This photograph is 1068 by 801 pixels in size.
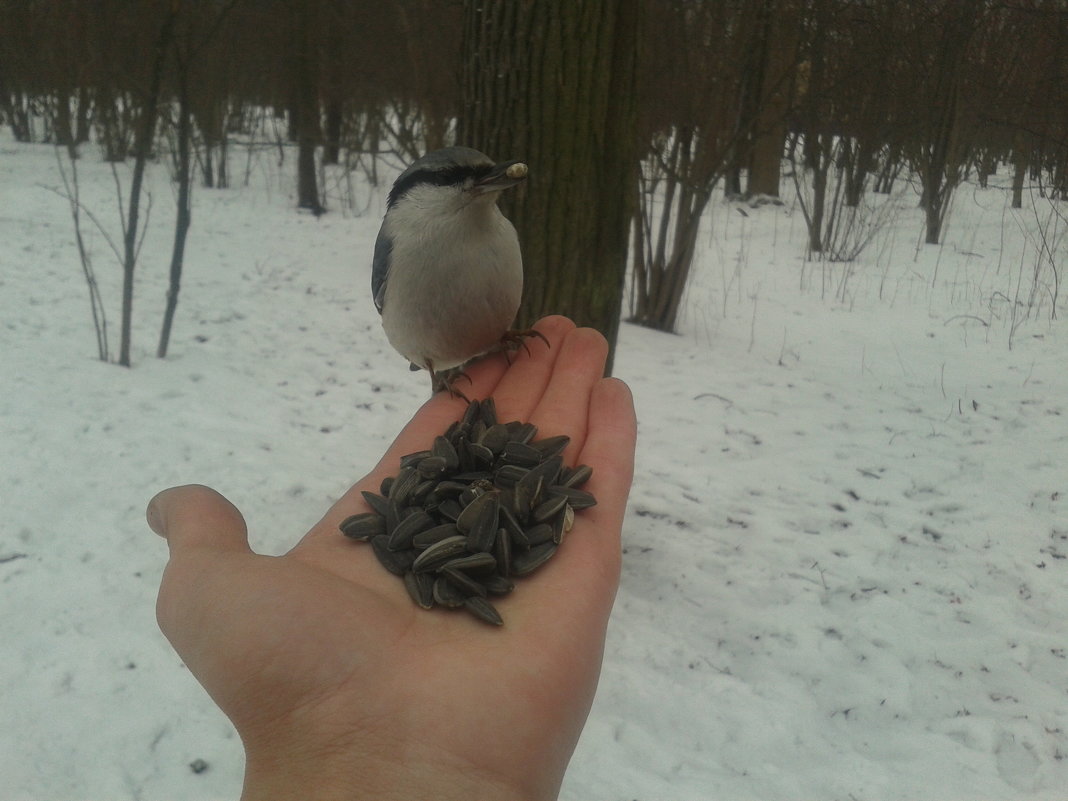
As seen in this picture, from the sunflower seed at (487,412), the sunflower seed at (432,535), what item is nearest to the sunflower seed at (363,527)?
the sunflower seed at (432,535)

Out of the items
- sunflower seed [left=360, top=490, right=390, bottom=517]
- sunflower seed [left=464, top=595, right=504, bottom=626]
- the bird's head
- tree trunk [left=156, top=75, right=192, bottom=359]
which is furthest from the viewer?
tree trunk [left=156, top=75, right=192, bottom=359]

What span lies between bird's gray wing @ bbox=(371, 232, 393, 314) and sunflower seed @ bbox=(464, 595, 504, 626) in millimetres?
995

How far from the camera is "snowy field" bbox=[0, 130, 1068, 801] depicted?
204cm

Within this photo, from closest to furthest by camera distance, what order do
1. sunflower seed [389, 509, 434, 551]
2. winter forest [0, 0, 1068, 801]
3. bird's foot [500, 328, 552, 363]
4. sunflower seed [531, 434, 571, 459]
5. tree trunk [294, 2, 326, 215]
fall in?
1. sunflower seed [389, 509, 434, 551]
2. sunflower seed [531, 434, 571, 459]
3. winter forest [0, 0, 1068, 801]
4. bird's foot [500, 328, 552, 363]
5. tree trunk [294, 2, 326, 215]

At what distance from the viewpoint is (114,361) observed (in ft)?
14.3

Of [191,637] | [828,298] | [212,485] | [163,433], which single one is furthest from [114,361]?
[828,298]

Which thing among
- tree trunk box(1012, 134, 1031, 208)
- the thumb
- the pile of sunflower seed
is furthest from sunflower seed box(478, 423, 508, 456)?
tree trunk box(1012, 134, 1031, 208)

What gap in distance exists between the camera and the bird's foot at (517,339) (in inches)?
88.1

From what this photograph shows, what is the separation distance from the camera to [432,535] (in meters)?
1.55

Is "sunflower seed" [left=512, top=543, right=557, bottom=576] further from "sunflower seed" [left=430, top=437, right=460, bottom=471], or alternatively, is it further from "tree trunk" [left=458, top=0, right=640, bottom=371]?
"tree trunk" [left=458, top=0, right=640, bottom=371]

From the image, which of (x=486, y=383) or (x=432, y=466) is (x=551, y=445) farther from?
(x=486, y=383)

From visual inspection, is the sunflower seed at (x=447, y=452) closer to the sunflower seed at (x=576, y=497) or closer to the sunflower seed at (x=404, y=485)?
the sunflower seed at (x=404, y=485)

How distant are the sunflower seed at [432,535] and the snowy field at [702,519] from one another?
856mm

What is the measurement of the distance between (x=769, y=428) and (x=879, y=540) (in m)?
1.09
